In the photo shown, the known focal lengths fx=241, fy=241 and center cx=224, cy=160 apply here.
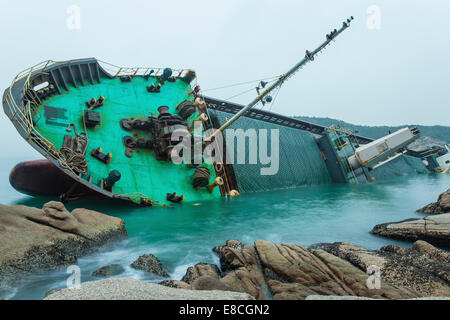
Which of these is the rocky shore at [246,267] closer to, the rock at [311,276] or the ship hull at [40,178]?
the rock at [311,276]

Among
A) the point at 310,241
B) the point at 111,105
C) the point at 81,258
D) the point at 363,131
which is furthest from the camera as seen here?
the point at 363,131

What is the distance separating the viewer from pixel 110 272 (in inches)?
245

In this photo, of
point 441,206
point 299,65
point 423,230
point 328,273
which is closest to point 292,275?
point 328,273

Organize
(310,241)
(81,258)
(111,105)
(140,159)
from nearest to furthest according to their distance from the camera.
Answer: (81,258) → (310,241) → (140,159) → (111,105)

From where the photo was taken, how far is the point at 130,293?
3576 mm

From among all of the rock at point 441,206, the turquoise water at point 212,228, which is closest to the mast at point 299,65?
the turquoise water at point 212,228

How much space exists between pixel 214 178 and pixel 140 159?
5.86 meters

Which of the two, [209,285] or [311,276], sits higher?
[209,285]

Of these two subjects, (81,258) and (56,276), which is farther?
(81,258)

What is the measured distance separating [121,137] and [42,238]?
10.6 metres

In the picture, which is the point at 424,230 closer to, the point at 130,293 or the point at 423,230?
the point at 423,230

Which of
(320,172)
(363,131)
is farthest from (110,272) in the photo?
(363,131)
